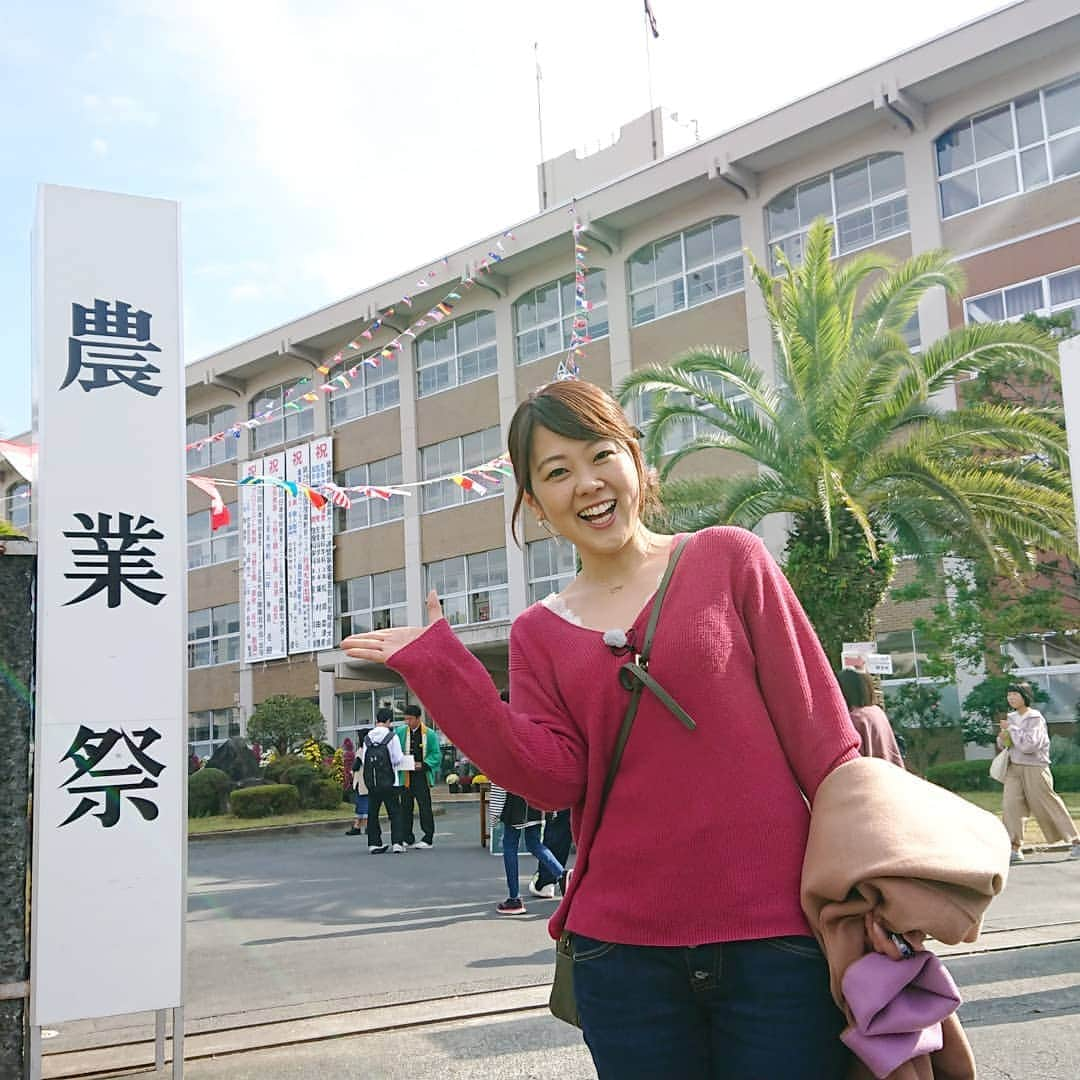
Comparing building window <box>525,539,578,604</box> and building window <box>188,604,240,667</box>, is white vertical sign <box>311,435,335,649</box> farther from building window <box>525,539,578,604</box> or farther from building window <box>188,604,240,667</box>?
building window <box>525,539,578,604</box>

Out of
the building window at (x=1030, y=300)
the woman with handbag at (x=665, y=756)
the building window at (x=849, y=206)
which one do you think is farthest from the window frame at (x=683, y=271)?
the woman with handbag at (x=665, y=756)

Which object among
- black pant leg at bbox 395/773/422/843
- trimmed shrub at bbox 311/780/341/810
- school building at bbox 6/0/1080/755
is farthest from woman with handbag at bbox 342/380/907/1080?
trimmed shrub at bbox 311/780/341/810

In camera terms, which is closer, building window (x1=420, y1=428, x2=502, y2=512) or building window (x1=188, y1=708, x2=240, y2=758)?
building window (x1=420, y1=428, x2=502, y2=512)

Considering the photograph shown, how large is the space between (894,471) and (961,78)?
519 inches

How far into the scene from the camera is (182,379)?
5020mm

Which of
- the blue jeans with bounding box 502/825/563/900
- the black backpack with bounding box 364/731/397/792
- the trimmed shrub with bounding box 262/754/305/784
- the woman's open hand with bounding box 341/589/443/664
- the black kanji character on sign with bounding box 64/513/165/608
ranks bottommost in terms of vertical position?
the blue jeans with bounding box 502/825/563/900

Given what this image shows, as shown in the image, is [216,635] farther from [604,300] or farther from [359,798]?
[359,798]

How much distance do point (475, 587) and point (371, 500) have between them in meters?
5.34

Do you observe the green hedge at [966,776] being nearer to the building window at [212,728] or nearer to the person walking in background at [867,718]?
the person walking in background at [867,718]

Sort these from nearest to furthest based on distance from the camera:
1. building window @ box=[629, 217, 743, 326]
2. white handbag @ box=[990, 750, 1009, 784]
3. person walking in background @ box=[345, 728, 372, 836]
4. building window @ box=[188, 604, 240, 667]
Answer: white handbag @ box=[990, 750, 1009, 784] → person walking in background @ box=[345, 728, 372, 836] → building window @ box=[629, 217, 743, 326] → building window @ box=[188, 604, 240, 667]

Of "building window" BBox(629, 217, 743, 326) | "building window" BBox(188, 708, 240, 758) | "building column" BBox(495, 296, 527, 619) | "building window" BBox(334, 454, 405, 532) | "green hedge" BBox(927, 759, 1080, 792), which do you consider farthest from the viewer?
"building window" BBox(188, 708, 240, 758)

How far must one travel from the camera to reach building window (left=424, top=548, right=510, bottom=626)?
108ft

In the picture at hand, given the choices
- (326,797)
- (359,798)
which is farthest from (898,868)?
(326,797)

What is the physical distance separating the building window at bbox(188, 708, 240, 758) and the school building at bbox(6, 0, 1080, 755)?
101 mm
